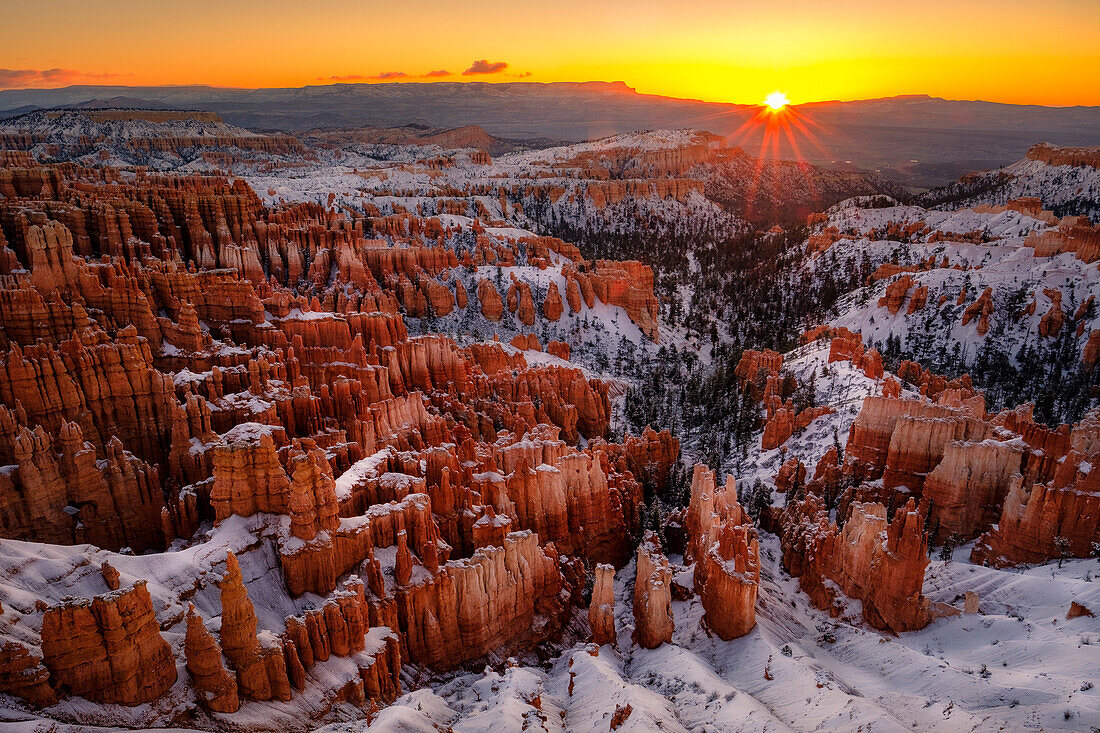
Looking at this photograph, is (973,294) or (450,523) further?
(973,294)

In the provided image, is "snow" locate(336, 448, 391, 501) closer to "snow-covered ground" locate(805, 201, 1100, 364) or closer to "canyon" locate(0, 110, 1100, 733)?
"canyon" locate(0, 110, 1100, 733)

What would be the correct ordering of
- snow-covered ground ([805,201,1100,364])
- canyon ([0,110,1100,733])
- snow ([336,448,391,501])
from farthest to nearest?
snow-covered ground ([805,201,1100,364])
snow ([336,448,391,501])
canyon ([0,110,1100,733])

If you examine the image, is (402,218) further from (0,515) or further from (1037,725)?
(1037,725)

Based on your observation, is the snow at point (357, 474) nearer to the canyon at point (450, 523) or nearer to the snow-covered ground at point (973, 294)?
the canyon at point (450, 523)

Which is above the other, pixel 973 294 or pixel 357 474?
pixel 973 294

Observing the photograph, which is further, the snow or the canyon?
the snow

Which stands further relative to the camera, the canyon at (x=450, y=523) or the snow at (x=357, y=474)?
the snow at (x=357, y=474)

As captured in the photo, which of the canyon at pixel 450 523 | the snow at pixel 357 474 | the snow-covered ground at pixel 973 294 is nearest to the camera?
the canyon at pixel 450 523

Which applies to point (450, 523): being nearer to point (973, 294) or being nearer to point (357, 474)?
point (357, 474)

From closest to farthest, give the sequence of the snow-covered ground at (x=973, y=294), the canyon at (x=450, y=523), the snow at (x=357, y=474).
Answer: the canyon at (x=450, y=523) → the snow at (x=357, y=474) → the snow-covered ground at (x=973, y=294)

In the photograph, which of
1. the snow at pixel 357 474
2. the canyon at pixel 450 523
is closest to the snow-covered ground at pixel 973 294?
the canyon at pixel 450 523

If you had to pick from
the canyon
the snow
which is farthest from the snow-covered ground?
the snow

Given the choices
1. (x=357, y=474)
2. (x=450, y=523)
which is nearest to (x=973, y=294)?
(x=450, y=523)
